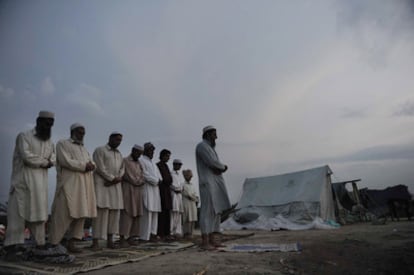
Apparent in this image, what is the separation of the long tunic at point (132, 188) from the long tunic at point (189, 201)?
6.42 feet

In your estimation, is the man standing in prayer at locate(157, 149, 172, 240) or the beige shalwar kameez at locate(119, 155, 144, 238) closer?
the beige shalwar kameez at locate(119, 155, 144, 238)

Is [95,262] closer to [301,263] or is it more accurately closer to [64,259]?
[64,259]

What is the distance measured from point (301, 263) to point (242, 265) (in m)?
0.58

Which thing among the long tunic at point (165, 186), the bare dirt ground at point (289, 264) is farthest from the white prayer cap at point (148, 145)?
the bare dirt ground at point (289, 264)

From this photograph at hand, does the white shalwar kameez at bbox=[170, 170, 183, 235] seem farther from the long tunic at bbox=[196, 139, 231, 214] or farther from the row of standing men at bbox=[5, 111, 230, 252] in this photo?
the long tunic at bbox=[196, 139, 231, 214]

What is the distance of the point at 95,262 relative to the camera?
3262 millimetres

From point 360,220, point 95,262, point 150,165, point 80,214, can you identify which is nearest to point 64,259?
point 95,262

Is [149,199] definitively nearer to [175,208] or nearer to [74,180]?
[175,208]

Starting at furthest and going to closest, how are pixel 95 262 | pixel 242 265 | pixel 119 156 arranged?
1. pixel 119 156
2. pixel 95 262
3. pixel 242 265

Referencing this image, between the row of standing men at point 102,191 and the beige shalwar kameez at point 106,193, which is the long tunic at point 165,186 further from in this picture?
the beige shalwar kameez at point 106,193

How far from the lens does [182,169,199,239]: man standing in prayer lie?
7.36m

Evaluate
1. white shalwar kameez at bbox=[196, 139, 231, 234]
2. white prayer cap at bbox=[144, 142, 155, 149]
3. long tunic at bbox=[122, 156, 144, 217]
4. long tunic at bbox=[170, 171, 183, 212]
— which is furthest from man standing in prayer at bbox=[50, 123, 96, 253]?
long tunic at bbox=[170, 171, 183, 212]

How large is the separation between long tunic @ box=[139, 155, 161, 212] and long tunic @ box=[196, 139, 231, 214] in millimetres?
1303

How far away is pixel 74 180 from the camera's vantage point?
13.5 ft
